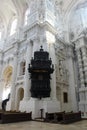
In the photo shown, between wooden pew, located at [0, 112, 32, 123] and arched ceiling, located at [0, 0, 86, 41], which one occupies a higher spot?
arched ceiling, located at [0, 0, 86, 41]

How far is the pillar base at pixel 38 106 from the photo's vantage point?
31.1ft

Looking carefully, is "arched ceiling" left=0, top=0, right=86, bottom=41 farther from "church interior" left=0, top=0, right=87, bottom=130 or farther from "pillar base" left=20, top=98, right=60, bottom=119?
"pillar base" left=20, top=98, right=60, bottom=119

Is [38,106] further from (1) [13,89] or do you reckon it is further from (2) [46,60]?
(1) [13,89]

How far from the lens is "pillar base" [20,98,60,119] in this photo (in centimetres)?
949

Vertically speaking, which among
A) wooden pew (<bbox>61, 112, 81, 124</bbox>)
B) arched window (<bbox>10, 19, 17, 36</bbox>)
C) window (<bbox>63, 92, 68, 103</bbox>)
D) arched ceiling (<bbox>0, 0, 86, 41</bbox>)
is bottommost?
wooden pew (<bbox>61, 112, 81, 124</bbox>)

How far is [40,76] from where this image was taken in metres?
10.5

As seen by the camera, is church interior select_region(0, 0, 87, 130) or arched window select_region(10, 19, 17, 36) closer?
church interior select_region(0, 0, 87, 130)

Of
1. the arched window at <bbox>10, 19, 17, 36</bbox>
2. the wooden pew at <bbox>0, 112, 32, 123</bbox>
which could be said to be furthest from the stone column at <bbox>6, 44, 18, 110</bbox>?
the arched window at <bbox>10, 19, 17, 36</bbox>

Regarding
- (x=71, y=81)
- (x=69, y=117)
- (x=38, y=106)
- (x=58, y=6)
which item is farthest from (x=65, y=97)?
(x=58, y=6)

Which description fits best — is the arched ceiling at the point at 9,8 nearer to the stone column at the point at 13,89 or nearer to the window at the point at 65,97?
the stone column at the point at 13,89

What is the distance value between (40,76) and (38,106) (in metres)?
2.27

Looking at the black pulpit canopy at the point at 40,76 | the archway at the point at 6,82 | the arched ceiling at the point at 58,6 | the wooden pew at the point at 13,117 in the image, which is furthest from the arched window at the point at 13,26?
the wooden pew at the point at 13,117

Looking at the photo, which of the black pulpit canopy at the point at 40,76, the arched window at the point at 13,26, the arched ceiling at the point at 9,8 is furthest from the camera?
the arched window at the point at 13,26

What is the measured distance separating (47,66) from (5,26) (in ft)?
42.5
